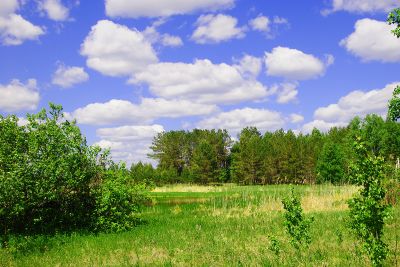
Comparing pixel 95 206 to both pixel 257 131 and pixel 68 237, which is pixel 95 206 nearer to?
pixel 68 237

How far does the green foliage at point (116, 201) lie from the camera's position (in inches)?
878

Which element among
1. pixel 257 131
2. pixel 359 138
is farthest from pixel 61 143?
pixel 257 131

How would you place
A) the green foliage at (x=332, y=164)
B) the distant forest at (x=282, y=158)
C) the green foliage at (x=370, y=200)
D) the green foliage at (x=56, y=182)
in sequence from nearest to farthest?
the green foliage at (x=370, y=200)
the green foliage at (x=56, y=182)
the green foliage at (x=332, y=164)
the distant forest at (x=282, y=158)

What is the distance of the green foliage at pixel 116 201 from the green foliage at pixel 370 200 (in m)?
15.3

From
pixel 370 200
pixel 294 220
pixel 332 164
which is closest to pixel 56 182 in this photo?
pixel 294 220

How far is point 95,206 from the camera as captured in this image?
23078 mm

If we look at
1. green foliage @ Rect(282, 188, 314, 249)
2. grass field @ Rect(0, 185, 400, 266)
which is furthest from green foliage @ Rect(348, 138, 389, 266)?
green foliage @ Rect(282, 188, 314, 249)

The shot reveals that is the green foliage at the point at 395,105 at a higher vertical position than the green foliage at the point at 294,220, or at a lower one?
higher

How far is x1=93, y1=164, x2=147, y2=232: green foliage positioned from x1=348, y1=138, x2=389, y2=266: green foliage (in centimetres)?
1533

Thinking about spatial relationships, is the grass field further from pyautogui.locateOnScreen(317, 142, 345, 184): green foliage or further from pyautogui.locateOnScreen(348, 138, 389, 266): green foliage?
pyautogui.locateOnScreen(317, 142, 345, 184): green foliage

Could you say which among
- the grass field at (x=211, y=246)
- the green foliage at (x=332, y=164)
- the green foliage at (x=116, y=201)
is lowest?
the grass field at (x=211, y=246)

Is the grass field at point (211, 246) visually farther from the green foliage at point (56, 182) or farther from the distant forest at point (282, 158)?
the distant forest at point (282, 158)

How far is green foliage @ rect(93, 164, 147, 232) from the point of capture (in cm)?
2230

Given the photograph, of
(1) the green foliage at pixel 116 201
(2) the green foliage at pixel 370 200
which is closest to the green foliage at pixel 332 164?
(1) the green foliage at pixel 116 201
